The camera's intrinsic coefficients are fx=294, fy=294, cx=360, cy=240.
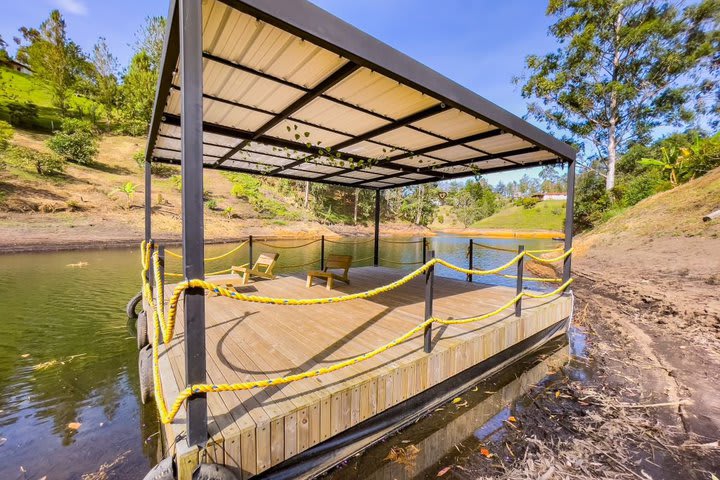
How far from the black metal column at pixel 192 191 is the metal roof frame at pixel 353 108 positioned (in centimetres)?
31

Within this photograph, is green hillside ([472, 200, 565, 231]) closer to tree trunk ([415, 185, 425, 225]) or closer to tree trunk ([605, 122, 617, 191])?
tree trunk ([415, 185, 425, 225])

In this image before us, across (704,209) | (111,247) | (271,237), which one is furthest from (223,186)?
(704,209)

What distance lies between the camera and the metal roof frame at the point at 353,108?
87.1 inches

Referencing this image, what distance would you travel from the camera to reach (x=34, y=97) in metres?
40.1

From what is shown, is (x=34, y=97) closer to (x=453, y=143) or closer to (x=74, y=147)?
(x=74, y=147)

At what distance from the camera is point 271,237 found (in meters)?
24.8

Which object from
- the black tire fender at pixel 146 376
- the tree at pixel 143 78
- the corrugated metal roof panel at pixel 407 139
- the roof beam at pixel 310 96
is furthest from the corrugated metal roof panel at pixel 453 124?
the tree at pixel 143 78

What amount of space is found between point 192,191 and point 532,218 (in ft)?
179

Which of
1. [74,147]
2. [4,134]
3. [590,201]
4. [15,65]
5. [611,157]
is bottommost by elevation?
[590,201]

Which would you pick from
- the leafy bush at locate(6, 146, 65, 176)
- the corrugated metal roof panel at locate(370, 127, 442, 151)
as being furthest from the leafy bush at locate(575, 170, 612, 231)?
the leafy bush at locate(6, 146, 65, 176)

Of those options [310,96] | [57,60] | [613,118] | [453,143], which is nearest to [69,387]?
[310,96]

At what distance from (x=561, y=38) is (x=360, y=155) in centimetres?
2434

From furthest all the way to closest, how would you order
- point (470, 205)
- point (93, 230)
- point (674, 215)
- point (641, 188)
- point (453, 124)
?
point (470, 205) < point (641, 188) < point (93, 230) < point (674, 215) < point (453, 124)

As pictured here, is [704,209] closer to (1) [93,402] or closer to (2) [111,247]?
(1) [93,402]
